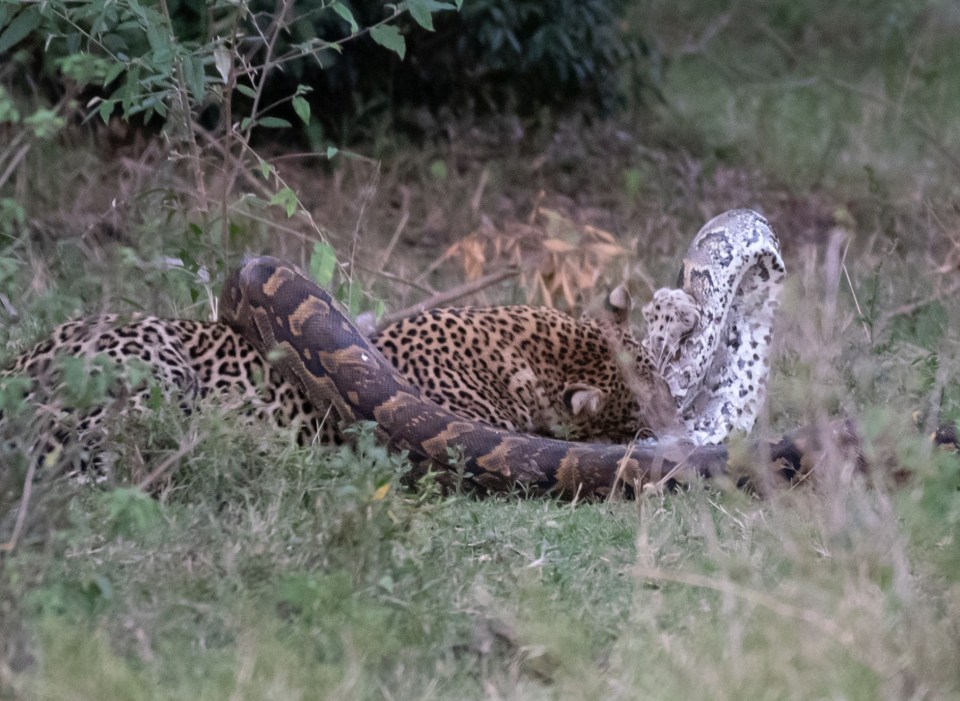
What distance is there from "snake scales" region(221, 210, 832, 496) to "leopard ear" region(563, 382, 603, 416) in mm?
355

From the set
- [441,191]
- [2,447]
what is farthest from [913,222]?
[2,447]

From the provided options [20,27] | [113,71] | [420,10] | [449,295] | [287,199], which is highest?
[420,10]

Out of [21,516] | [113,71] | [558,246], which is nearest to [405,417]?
[113,71]

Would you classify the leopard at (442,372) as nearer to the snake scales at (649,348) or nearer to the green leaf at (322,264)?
the snake scales at (649,348)

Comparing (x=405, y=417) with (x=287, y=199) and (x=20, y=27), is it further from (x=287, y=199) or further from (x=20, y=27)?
(x=20, y=27)

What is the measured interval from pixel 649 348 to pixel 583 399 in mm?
458

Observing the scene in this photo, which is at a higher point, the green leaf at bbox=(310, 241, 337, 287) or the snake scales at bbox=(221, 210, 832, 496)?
the green leaf at bbox=(310, 241, 337, 287)

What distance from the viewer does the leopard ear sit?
20.4 feet

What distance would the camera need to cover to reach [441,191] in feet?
35.3

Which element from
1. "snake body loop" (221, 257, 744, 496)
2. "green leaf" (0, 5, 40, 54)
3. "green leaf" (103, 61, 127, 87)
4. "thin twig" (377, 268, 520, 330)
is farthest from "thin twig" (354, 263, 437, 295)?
"green leaf" (0, 5, 40, 54)

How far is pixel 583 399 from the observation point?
6.23m

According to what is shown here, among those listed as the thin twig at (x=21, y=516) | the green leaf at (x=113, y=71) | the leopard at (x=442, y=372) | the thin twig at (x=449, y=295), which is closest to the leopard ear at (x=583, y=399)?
the leopard at (x=442, y=372)

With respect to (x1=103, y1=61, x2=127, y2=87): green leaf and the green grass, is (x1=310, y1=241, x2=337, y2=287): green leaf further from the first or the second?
(x1=103, y1=61, x2=127, y2=87): green leaf

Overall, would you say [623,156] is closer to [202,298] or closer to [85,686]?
[202,298]
